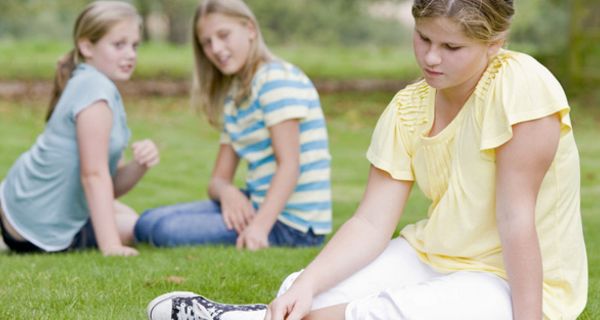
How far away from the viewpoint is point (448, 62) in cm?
263

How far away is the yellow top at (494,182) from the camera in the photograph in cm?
255

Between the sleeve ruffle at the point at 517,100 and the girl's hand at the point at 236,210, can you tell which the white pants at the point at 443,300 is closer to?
the sleeve ruffle at the point at 517,100

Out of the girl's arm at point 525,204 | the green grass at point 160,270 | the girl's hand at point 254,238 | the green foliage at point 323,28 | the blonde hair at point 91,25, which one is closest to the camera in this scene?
the girl's arm at point 525,204

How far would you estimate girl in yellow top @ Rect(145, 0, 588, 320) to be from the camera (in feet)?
8.27

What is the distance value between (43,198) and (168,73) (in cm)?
1308

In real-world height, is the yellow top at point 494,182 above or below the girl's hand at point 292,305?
above

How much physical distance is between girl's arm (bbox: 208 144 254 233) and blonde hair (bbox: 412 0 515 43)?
2368 mm

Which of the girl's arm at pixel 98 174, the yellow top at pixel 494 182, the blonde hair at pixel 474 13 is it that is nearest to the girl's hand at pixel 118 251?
the girl's arm at pixel 98 174

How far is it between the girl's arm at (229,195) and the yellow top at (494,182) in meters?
2.05

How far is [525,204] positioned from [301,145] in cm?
240

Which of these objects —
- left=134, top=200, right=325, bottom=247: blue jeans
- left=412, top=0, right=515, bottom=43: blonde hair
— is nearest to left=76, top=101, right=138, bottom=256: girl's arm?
left=134, top=200, right=325, bottom=247: blue jeans

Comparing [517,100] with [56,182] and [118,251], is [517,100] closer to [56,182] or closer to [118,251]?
[118,251]

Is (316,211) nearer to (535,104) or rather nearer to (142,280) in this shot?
(142,280)

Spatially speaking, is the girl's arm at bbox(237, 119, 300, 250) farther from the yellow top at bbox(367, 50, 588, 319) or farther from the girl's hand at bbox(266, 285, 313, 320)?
the girl's hand at bbox(266, 285, 313, 320)
